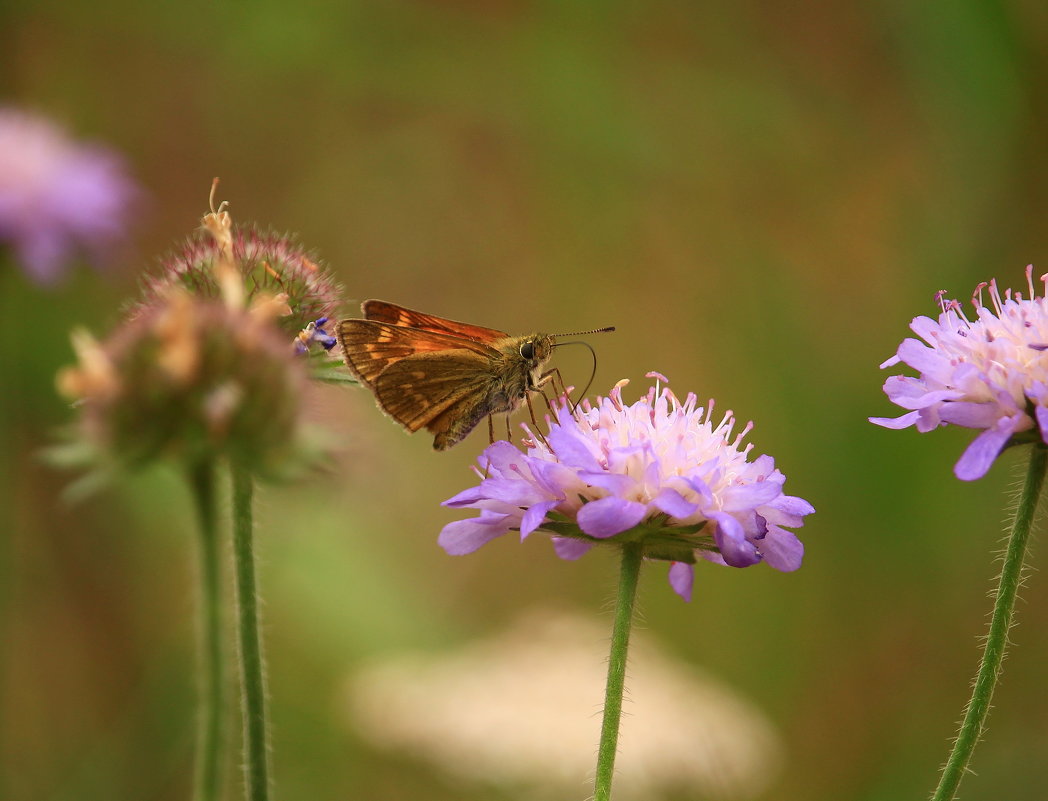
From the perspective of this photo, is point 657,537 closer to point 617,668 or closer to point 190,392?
point 617,668

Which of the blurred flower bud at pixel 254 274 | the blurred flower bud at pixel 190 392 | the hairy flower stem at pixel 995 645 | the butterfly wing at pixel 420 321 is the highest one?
the butterfly wing at pixel 420 321

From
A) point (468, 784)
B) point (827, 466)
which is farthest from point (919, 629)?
point (468, 784)

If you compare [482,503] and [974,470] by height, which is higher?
[482,503]

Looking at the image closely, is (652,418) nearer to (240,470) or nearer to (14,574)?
(240,470)

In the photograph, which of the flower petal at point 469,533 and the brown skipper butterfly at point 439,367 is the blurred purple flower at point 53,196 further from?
the flower petal at point 469,533

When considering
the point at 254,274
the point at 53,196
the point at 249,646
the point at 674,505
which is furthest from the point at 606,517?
the point at 53,196

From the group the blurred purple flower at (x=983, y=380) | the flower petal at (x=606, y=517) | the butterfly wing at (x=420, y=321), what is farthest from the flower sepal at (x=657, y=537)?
the butterfly wing at (x=420, y=321)
